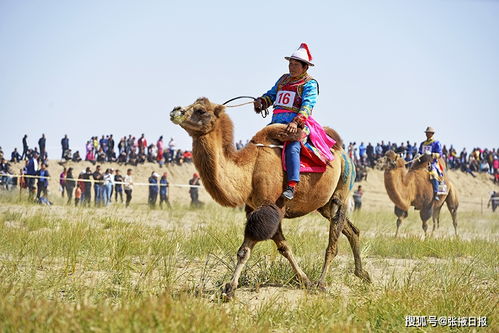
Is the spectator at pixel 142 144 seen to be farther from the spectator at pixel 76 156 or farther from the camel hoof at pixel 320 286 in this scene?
the camel hoof at pixel 320 286

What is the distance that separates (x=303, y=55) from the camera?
7.59 meters

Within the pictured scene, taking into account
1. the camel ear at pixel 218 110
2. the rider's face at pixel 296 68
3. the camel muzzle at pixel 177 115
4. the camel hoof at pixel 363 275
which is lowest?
the camel hoof at pixel 363 275

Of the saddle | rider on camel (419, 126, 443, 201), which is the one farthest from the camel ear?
rider on camel (419, 126, 443, 201)

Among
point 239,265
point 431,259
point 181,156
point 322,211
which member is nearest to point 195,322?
point 239,265

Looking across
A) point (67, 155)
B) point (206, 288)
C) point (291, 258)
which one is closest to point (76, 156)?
point (67, 155)

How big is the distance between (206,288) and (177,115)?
211 centimetres

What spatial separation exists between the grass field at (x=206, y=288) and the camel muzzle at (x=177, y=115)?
4.35 feet

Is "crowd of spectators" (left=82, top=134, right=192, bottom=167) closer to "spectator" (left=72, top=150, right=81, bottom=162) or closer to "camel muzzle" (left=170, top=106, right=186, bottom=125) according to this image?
"spectator" (left=72, top=150, right=81, bottom=162)

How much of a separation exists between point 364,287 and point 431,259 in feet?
14.0

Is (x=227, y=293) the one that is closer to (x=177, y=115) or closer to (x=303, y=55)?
(x=177, y=115)

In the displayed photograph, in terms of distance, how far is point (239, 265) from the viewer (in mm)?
6629

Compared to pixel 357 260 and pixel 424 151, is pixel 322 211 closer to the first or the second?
pixel 357 260

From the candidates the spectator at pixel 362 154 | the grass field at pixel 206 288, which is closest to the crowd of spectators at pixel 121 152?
the spectator at pixel 362 154

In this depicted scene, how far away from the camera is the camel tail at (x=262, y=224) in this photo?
6664 millimetres
